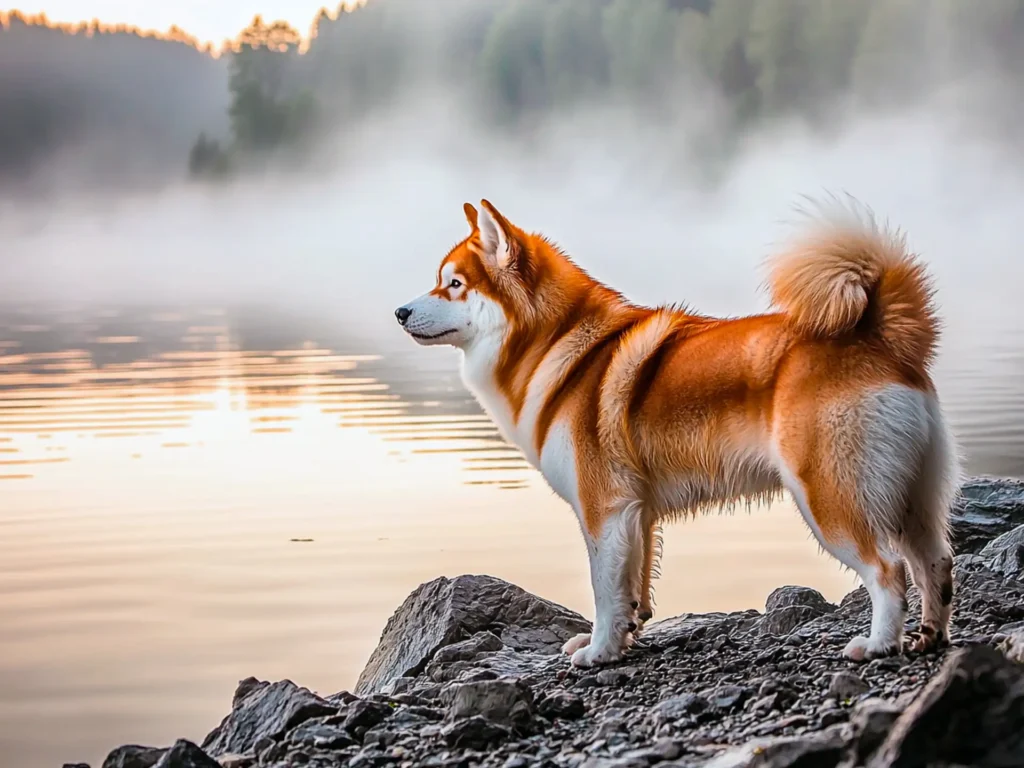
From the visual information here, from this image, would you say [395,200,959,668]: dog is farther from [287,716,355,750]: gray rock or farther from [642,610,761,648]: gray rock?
[287,716,355,750]: gray rock

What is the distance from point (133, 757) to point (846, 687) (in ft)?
7.98

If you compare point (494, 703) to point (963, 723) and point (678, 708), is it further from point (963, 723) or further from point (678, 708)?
point (963, 723)

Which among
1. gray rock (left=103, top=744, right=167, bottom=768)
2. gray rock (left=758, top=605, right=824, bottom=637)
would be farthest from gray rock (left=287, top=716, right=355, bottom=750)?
gray rock (left=758, top=605, right=824, bottom=637)

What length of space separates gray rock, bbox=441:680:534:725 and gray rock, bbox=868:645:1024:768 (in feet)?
4.57

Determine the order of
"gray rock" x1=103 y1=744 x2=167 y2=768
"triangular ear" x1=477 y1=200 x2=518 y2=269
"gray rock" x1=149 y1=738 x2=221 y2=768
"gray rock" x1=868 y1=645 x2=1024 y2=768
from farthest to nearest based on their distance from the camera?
1. "triangular ear" x1=477 y1=200 x2=518 y2=269
2. "gray rock" x1=103 y1=744 x2=167 y2=768
3. "gray rock" x1=149 y1=738 x2=221 y2=768
4. "gray rock" x1=868 y1=645 x2=1024 y2=768

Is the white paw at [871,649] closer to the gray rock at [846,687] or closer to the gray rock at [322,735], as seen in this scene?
the gray rock at [846,687]

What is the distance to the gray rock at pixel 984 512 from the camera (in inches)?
273

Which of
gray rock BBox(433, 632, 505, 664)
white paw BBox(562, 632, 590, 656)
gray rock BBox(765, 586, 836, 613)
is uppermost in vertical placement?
white paw BBox(562, 632, 590, 656)

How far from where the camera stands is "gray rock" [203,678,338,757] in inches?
177

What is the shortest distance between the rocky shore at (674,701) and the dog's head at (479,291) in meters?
1.43

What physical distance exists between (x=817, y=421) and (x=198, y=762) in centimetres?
226

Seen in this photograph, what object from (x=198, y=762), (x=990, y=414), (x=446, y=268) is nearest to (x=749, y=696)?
(x=198, y=762)

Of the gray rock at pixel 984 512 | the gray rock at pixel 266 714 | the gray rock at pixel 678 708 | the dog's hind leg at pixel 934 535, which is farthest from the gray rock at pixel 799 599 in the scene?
the gray rock at pixel 266 714

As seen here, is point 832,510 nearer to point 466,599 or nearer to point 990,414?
point 466,599
